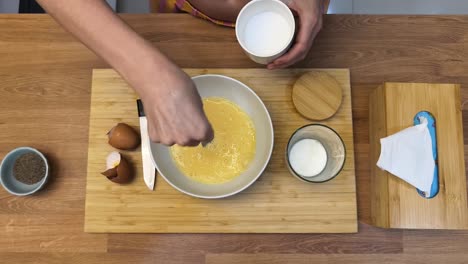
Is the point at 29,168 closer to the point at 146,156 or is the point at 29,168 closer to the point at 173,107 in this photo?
the point at 146,156

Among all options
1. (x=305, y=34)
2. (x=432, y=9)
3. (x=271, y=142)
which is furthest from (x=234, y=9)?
(x=432, y=9)

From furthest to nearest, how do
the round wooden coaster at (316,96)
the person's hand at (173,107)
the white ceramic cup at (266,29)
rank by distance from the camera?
1. the round wooden coaster at (316,96)
2. the white ceramic cup at (266,29)
3. the person's hand at (173,107)

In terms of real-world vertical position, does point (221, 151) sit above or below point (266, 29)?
below

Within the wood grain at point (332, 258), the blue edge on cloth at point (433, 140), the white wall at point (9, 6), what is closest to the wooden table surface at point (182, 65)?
the wood grain at point (332, 258)

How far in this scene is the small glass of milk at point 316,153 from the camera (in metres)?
0.73

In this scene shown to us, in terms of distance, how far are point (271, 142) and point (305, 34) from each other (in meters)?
0.20

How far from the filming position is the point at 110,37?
0.53 metres

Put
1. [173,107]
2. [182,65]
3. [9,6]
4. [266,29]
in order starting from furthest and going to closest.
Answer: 1. [9,6]
2. [182,65]
3. [266,29]
4. [173,107]

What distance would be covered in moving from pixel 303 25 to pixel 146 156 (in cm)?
38

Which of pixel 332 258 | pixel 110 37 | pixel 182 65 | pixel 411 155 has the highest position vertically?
pixel 110 37

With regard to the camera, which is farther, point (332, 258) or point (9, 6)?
point (9, 6)

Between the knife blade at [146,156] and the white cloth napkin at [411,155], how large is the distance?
42 cm

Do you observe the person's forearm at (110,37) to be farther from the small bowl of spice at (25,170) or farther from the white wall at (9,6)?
the white wall at (9,6)

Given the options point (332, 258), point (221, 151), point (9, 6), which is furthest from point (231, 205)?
point (9, 6)
